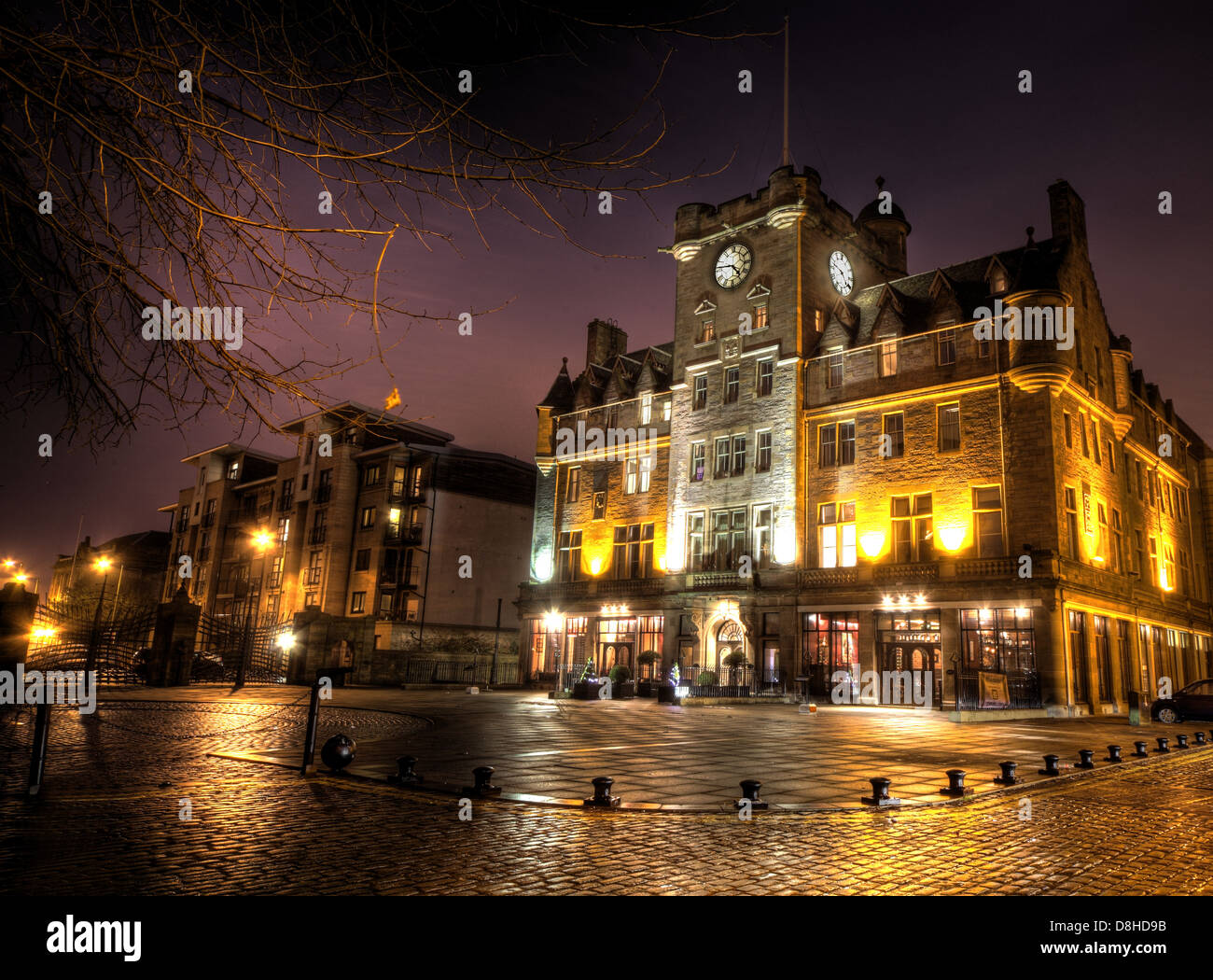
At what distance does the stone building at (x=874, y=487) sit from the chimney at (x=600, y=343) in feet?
9.65

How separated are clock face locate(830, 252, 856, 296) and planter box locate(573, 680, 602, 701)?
2259 centimetres

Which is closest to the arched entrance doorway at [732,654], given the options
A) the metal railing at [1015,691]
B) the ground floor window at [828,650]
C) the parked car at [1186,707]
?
the ground floor window at [828,650]

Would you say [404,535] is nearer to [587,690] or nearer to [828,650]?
[587,690]

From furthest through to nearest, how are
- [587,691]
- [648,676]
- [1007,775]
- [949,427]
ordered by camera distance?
[648,676]
[949,427]
[587,691]
[1007,775]

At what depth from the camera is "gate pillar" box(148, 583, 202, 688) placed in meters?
29.0

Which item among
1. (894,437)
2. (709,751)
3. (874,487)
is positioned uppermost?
(894,437)

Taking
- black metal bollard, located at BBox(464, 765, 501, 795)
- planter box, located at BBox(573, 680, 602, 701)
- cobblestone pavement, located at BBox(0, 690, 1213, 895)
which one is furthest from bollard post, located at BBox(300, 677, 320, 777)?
planter box, located at BBox(573, 680, 602, 701)

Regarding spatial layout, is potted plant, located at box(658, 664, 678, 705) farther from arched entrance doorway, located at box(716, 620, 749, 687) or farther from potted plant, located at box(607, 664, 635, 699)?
arched entrance doorway, located at box(716, 620, 749, 687)

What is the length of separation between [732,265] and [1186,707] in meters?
26.4

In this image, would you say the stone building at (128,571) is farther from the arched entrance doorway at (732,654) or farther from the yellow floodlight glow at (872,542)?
the yellow floodlight glow at (872,542)

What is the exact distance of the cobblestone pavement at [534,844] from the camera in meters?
4.83

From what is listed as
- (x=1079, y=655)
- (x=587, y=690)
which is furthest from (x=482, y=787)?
(x=1079, y=655)

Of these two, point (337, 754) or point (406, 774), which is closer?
point (406, 774)

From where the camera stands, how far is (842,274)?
40.3 metres
